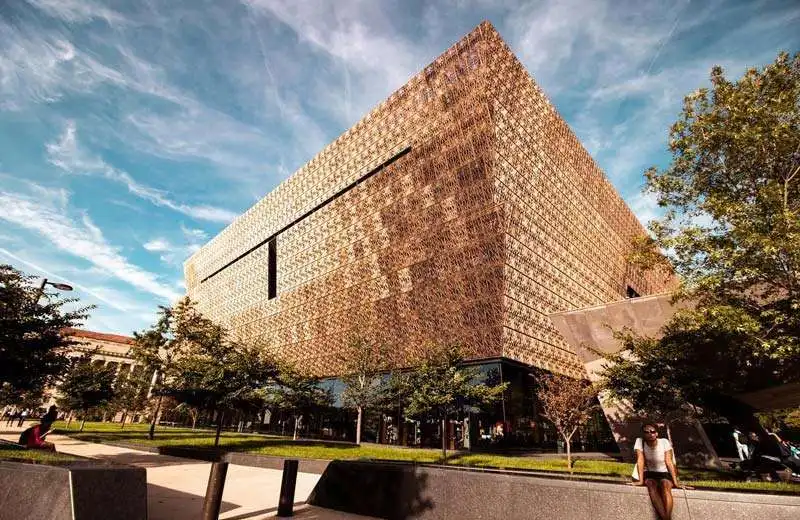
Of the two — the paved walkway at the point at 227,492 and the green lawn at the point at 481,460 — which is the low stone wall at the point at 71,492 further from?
the green lawn at the point at 481,460

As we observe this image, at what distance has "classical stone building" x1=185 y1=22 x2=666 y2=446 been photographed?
101 ft

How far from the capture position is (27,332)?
42.8ft

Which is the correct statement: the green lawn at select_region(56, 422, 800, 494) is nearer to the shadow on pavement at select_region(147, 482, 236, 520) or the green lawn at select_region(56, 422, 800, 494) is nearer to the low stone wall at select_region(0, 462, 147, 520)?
the shadow on pavement at select_region(147, 482, 236, 520)

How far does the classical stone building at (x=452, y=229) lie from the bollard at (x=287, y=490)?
21.9 meters

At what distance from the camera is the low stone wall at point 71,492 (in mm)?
4527

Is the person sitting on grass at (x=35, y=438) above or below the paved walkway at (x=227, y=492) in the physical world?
above

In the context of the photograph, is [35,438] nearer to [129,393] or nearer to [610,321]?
[610,321]

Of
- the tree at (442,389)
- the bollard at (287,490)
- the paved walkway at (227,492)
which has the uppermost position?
the tree at (442,389)

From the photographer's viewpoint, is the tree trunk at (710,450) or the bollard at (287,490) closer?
the bollard at (287,490)

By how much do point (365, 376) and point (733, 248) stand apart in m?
23.1

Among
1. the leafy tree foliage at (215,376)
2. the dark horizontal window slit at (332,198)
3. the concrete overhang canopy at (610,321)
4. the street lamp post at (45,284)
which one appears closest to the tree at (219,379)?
the leafy tree foliage at (215,376)

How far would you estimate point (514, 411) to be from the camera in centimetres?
2839

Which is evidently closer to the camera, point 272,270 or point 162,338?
point 162,338

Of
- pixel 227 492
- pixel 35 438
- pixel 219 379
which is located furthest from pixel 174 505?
pixel 219 379
